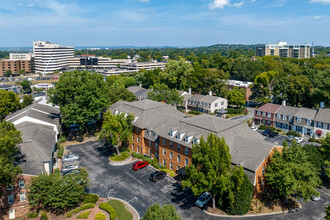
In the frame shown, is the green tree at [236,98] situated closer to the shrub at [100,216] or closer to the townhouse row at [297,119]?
the townhouse row at [297,119]

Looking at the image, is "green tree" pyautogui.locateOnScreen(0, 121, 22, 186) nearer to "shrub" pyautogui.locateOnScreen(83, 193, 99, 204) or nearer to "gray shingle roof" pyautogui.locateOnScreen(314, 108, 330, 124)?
"shrub" pyautogui.locateOnScreen(83, 193, 99, 204)

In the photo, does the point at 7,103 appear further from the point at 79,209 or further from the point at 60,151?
the point at 79,209

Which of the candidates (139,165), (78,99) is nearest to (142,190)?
(139,165)

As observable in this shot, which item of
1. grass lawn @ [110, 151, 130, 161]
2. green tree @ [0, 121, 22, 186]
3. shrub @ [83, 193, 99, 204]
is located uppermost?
green tree @ [0, 121, 22, 186]

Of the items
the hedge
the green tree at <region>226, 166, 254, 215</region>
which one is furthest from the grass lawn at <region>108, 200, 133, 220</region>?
the green tree at <region>226, 166, 254, 215</region>

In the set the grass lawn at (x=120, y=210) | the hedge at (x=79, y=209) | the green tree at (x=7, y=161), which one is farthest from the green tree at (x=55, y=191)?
the grass lawn at (x=120, y=210)

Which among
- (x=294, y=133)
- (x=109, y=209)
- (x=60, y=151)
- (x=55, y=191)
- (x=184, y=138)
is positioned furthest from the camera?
(x=294, y=133)
